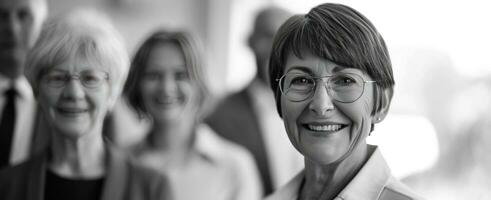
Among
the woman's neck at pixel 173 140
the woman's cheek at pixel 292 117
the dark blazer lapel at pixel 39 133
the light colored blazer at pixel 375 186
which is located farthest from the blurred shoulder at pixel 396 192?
the dark blazer lapel at pixel 39 133

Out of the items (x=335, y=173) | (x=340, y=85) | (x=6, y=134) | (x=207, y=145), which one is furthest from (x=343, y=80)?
(x=6, y=134)

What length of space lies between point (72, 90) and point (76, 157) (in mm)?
121

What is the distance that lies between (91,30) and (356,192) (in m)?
0.50

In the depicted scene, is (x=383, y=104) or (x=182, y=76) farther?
(x=182, y=76)

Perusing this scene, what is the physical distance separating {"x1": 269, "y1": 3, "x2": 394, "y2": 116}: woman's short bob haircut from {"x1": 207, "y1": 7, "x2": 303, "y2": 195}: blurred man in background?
0.85 metres

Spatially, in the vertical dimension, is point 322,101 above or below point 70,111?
above

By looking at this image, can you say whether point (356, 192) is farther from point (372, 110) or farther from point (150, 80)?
point (150, 80)

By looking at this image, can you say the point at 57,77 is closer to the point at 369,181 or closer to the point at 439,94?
the point at 369,181

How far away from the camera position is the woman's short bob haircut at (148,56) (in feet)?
3.72

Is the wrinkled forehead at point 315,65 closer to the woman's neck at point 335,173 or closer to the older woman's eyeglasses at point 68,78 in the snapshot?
the woman's neck at point 335,173

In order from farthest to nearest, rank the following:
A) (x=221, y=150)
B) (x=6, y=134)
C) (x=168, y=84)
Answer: (x=221, y=150), (x=6, y=134), (x=168, y=84)

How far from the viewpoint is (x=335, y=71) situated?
698 millimetres

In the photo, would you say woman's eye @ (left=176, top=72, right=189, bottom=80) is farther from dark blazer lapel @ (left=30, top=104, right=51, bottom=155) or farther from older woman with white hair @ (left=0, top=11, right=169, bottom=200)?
dark blazer lapel @ (left=30, top=104, right=51, bottom=155)

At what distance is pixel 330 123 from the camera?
0.71 m
